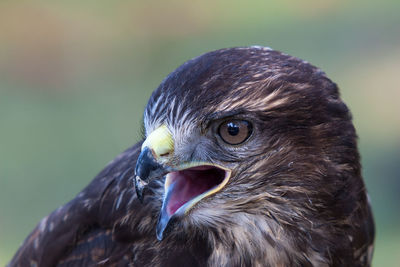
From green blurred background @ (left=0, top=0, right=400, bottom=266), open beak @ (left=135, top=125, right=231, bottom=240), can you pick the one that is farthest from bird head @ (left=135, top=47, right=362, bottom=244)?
green blurred background @ (left=0, top=0, right=400, bottom=266)

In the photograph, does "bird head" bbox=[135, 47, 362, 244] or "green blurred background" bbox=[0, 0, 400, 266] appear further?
"green blurred background" bbox=[0, 0, 400, 266]

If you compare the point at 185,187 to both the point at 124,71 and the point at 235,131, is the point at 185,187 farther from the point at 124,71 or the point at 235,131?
the point at 124,71

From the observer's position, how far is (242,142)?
3104mm

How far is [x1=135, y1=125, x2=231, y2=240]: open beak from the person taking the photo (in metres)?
3.01

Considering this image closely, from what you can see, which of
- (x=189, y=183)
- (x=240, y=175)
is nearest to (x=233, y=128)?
(x=240, y=175)

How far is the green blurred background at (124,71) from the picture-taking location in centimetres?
754

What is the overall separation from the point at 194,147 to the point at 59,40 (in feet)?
23.2

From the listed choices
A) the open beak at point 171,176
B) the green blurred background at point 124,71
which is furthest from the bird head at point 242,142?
the green blurred background at point 124,71

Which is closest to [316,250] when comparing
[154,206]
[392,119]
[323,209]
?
[323,209]

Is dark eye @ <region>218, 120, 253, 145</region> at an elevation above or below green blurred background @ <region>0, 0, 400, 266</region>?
above

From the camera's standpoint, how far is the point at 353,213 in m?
3.47

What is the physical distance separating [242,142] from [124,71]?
6.36 meters

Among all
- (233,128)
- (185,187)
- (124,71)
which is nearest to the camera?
(233,128)

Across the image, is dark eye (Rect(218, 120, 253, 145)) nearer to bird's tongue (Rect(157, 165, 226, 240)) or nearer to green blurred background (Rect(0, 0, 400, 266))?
bird's tongue (Rect(157, 165, 226, 240))
